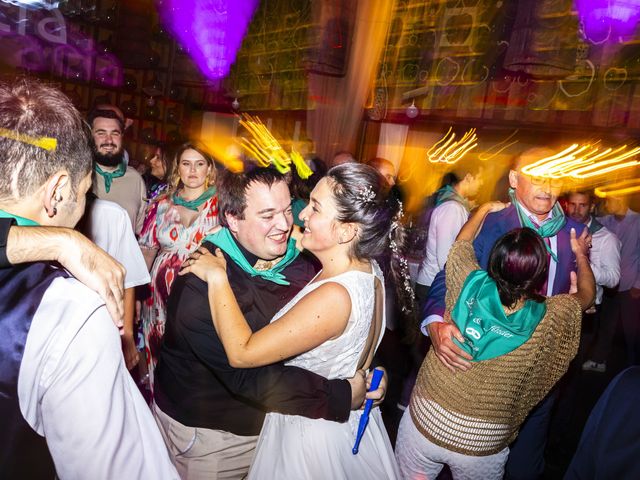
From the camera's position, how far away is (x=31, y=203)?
103 cm

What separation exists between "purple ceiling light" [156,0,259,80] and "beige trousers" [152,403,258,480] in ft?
32.2

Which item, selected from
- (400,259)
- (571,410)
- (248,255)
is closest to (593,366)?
(571,410)

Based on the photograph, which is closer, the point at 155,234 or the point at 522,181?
the point at 522,181

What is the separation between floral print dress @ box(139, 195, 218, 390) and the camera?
9.22ft

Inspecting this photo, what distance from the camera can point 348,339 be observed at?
1685 mm

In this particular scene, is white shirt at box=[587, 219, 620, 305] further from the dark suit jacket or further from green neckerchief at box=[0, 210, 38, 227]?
green neckerchief at box=[0, 210, 38, 227]

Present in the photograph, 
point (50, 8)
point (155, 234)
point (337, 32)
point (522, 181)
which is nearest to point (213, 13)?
point (50, 8)

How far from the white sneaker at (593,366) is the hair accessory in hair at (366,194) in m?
4.27

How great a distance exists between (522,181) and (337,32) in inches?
177

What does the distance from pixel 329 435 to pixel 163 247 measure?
202 cm

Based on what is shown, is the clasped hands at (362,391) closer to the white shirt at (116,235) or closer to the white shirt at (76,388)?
the white shirt at (76,388)

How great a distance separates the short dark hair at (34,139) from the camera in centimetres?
100

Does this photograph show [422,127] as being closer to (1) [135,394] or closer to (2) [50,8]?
(2) [50,8]

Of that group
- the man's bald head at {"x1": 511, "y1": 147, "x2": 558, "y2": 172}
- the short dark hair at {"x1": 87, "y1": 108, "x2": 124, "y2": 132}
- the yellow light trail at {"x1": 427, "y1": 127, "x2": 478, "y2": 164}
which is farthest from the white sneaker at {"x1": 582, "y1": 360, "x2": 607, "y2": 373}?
the short dark hair at {"x1": 87, "y1": 108, "x2": 124, "y2": 132}
